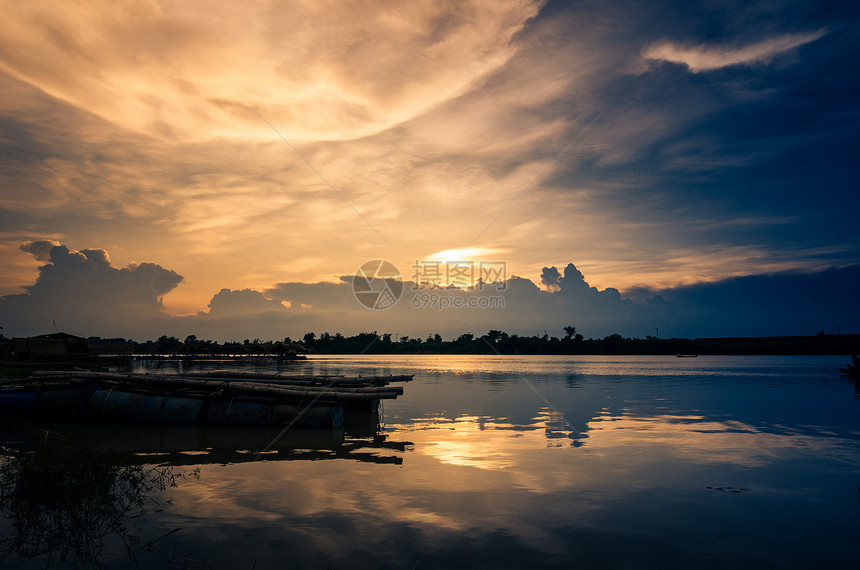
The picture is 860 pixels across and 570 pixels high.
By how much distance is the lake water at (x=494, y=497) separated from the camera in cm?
841

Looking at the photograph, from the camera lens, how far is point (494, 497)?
38.4 feet

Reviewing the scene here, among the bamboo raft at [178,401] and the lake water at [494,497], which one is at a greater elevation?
the bamboo raft at [178,401]

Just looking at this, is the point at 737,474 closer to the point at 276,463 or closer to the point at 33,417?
the point at 276,463

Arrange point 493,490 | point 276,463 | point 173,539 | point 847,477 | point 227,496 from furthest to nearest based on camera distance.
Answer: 1. point 276,463
2. point 847,477
3. point 493,490
4. point 227,496
5. point 173,539

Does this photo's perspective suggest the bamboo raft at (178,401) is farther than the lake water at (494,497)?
Yes

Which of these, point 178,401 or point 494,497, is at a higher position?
point 178,401

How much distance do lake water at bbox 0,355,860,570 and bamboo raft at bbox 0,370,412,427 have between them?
110 cm

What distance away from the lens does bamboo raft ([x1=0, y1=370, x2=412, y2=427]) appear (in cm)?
2192

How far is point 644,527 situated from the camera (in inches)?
388

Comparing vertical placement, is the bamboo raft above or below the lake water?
above

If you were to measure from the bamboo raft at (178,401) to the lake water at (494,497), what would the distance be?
1.10 metres

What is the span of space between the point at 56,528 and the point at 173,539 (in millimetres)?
2089

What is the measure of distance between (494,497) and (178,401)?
16.7m

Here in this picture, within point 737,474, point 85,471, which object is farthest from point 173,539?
point 737,474
